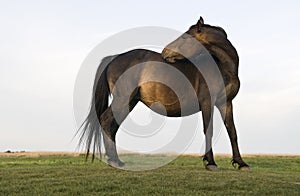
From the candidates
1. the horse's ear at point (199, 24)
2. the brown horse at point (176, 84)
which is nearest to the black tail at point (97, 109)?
the brown horse at point (176, 84)

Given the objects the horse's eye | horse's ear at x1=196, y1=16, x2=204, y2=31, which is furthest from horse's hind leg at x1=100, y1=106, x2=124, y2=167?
horse's ear at x1=196, y1=16, x2=204, y2=31

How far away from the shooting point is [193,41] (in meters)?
9.88

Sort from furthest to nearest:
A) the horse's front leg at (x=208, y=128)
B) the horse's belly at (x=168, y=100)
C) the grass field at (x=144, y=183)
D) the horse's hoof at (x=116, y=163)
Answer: the horse's hoof at (x=116, y=163)
the horse's belly at (x=168, y=100)
the horse's front leg at (x=208, y=128)
the grass field at (x=144, y=183)

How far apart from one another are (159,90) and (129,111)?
3.39 feet

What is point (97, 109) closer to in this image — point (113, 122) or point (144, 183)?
point (113, 122)

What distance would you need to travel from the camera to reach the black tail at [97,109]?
10727mm

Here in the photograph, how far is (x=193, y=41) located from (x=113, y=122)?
9.88 ft

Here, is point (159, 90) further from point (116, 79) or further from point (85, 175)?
point (85, 175)

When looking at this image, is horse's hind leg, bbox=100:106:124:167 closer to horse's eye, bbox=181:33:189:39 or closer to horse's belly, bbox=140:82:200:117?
horse's belly, bbox=140:82:200:117

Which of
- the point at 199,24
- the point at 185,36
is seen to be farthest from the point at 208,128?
the point at 199,24

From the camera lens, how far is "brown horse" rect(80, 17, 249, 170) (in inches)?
390

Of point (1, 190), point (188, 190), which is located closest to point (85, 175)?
point (1, 190)

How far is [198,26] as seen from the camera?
32.4 ft

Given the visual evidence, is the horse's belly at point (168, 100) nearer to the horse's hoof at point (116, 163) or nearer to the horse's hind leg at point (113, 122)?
the horse's hind leg at point (113, 122)
